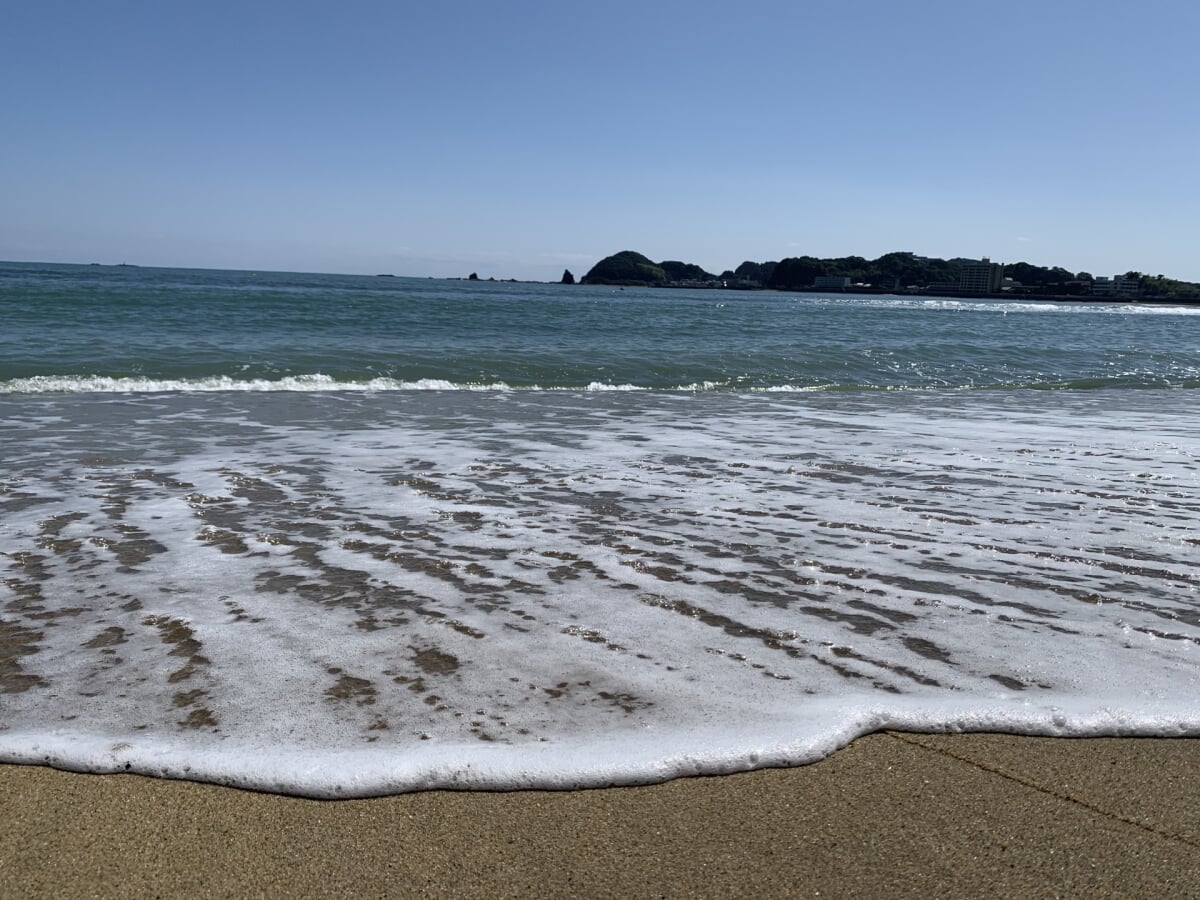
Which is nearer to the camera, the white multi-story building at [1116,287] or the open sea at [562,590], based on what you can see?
the open sea at [562,590]

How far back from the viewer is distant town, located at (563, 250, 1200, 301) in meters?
135

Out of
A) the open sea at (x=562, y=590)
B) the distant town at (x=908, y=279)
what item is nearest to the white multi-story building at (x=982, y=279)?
the distant town at (x=908, y=279)

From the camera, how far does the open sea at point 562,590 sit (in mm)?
2270

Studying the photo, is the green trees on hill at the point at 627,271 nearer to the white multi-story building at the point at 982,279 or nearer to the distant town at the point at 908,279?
the distant town at the point at 908,279

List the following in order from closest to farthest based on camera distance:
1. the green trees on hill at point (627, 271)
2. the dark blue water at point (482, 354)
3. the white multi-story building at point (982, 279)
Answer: the dark blue water at point (482, 354) → the white multi-story building at point (982, 279) → the green trees on hill at point (627, 271)

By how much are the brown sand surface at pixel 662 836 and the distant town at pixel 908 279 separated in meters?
141

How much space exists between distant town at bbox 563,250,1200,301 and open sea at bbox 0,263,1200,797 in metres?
136

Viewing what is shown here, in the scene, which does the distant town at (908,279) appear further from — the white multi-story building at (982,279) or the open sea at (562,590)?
the open sea at (562,590)

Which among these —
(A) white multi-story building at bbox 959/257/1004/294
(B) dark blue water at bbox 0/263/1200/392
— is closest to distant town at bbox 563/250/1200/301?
(A) white multi-story building at bbox 959/257/1004/294

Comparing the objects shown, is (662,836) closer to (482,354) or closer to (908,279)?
(482,354)

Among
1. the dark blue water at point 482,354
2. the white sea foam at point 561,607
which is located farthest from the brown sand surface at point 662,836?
the dark blue water at point 482,354

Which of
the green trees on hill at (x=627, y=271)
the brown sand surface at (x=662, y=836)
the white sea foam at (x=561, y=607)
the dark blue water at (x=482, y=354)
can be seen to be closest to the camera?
the brown sand surface at (x=662, y=836)

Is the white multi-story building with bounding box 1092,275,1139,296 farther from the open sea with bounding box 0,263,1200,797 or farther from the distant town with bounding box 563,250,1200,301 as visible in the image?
the open sea with bounding box 0,263,1200,797

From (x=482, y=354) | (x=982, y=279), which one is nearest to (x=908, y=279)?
(x=982, y=279)
